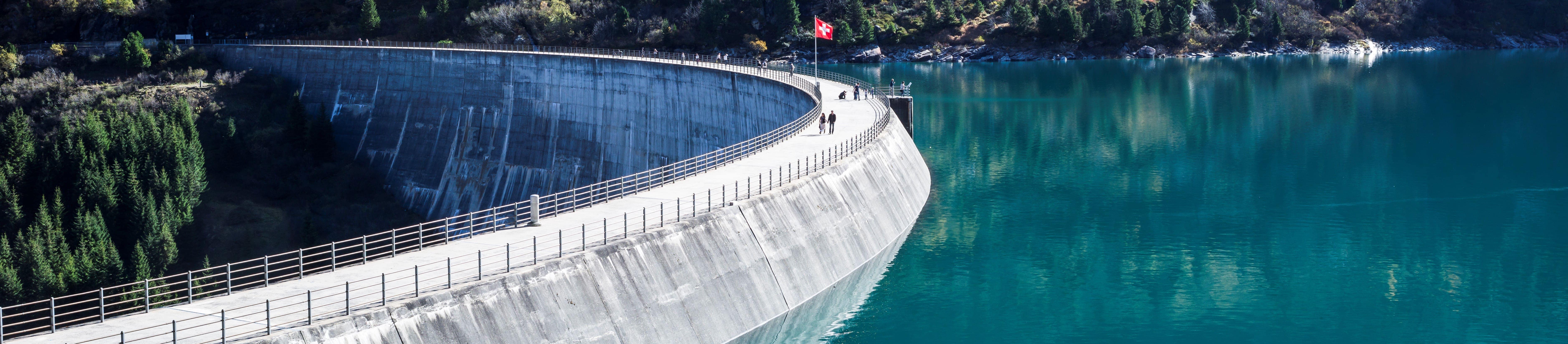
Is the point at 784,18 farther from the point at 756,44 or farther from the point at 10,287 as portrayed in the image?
the point at 10,287

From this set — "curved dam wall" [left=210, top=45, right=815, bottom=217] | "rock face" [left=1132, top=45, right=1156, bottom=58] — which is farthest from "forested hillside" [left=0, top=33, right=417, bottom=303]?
"rock face" [left=1132, top=45, right=1156, bottom=58]

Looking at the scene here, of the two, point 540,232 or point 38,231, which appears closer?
point 540,232

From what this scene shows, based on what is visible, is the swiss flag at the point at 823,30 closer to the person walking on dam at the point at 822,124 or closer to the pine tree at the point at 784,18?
the person walking on dam at the point at 822,124

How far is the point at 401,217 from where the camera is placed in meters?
88.4

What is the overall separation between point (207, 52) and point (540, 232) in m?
97.0

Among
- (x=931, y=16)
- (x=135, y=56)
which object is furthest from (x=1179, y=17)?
(x=135, y=56)

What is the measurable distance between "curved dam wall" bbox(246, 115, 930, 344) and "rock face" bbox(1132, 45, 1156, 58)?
130m

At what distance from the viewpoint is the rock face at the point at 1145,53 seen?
570ft

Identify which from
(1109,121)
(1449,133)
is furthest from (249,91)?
(1449,133)

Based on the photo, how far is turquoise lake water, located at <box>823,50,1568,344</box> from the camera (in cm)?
3988

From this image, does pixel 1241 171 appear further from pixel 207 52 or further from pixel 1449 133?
pixel 207 52

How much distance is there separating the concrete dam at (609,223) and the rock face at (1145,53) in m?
98.2

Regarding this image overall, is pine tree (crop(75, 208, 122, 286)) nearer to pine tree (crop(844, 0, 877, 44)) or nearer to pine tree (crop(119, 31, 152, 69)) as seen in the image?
pine tree (crop(119, 31, 152, 69))

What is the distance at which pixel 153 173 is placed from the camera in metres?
77.9
